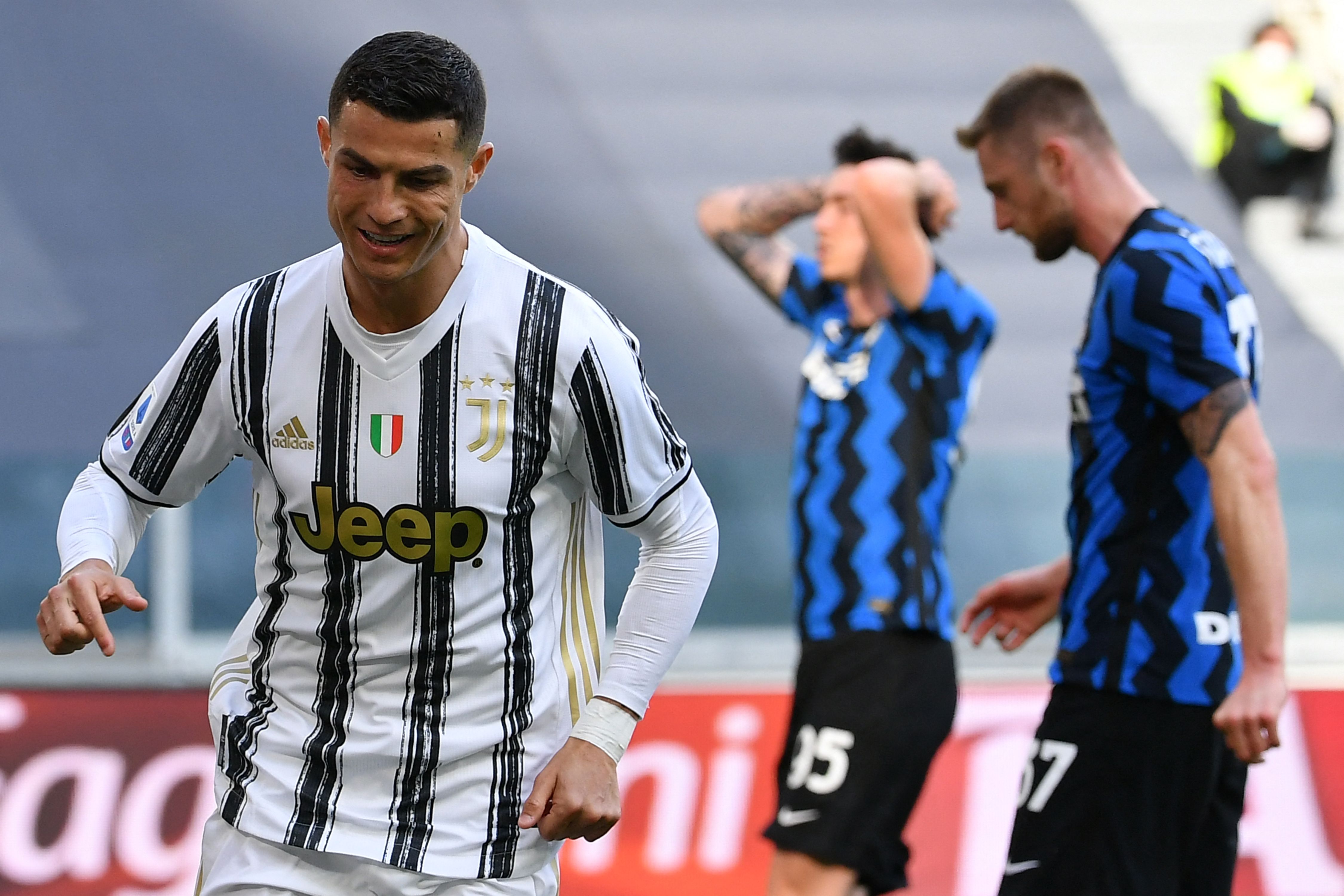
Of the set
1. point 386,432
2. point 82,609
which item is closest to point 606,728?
point 386,432

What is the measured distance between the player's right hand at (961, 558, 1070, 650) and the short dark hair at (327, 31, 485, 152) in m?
1.58

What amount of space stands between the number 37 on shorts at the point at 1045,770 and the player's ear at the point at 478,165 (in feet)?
4.44

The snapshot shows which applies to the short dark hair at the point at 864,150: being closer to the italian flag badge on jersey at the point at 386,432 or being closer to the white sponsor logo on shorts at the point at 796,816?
the white sponsor logo on shorts at the point at 796,816

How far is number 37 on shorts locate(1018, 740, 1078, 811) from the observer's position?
2650 mm

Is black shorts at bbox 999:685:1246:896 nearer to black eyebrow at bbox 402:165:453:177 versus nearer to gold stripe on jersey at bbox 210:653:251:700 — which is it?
gold stripe on jersey at bbox 210:653:251:700

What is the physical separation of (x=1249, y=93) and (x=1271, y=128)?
0.16 m

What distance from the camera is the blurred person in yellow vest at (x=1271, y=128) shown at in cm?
619

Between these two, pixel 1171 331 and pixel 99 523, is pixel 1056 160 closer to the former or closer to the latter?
pixel 1171 331

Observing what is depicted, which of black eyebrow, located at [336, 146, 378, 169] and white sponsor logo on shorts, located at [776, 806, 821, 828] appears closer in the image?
black eyebrow, located at [336, 146, 378, 169]

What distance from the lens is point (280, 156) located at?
566 cm

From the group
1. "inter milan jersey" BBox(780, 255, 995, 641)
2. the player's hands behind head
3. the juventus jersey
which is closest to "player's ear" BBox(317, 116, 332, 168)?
the juventus jersey

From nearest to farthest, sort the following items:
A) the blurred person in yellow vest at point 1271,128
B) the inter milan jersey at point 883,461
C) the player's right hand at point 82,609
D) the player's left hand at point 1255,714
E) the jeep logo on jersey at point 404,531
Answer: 1. the player's right hand at point 82,609
2. the jeep logo on jersey at point 404,531
3. the player's left hand at point 1255,714
4. the inter milan jersey at point 883,461
5. the blurred person in yellow vest at point 1271,128

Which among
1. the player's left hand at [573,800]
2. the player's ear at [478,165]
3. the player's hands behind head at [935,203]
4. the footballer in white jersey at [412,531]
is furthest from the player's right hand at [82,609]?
the player's hands behind head at [935,203]

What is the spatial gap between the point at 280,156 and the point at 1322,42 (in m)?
3.88
